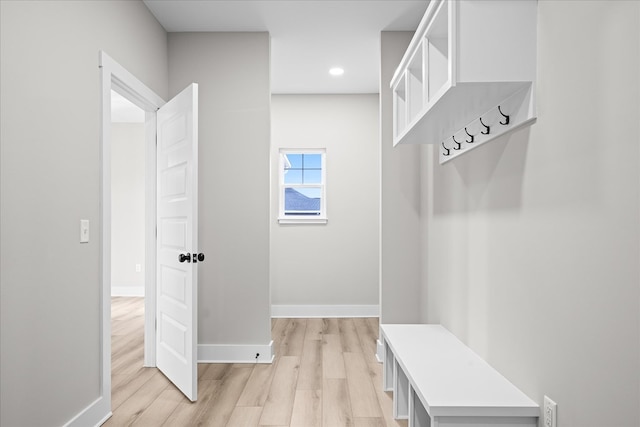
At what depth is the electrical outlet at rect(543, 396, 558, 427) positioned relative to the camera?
151cm

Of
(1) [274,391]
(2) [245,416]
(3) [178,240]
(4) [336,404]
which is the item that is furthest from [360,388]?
(3) [178,240]

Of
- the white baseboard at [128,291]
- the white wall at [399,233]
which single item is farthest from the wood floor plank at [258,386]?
the white baseboard at [128,291]

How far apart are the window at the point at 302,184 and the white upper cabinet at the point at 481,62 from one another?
11.0 feet

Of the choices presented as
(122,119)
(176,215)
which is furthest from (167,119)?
(122,119)

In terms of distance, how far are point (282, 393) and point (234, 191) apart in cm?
161

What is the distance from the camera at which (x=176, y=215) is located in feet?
9.61

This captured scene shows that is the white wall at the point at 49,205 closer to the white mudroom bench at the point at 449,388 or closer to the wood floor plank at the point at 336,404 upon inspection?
the wood floor plank at the point at 336,404

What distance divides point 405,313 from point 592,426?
2.16 metres

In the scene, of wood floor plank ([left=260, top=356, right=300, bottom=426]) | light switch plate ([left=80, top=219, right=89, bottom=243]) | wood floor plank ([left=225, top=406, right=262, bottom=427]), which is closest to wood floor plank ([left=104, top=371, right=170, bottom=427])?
wood floor plank ([left=225, top=406, right=262, bottom=427])

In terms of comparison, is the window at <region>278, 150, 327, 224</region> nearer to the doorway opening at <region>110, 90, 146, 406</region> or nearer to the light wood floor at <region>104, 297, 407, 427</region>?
the light wood floor at <region>104, 297, 407, 427</region>

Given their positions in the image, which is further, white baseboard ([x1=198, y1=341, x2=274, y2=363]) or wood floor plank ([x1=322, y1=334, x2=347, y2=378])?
white baseboard ([x1=198, y1=341, x2=274, y2=363])

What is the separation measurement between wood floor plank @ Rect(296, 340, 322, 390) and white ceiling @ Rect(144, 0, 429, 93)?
270 cm

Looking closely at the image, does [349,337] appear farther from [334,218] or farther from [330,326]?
[334,218]

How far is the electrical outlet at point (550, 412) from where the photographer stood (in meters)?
1.51
